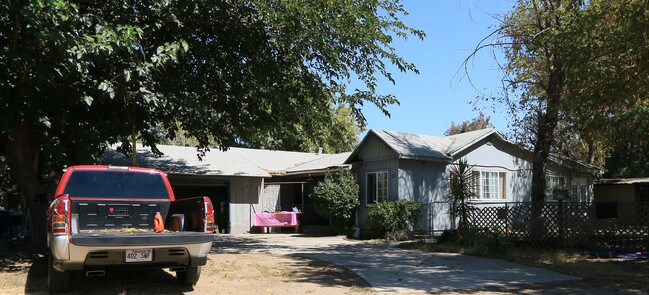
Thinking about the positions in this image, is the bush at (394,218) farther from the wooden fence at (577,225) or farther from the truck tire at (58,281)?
the truck tire at (58,281)

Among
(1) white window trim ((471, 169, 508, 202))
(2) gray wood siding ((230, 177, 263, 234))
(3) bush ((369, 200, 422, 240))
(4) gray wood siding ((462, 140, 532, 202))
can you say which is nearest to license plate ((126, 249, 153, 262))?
(3) bush ((369, 200, 422, 240))

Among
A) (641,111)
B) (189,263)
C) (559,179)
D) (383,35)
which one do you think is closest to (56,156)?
(189,263)

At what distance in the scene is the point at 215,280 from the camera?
9.41 meters

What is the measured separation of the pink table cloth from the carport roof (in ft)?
5.66

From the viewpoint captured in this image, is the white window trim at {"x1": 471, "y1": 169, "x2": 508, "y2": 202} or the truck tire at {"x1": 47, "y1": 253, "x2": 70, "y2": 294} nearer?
the truck tire at {"x1": 47, "y1": 253, "x2": 70, "y2": 294}

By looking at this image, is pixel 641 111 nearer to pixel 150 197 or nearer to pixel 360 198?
pixel 150 197

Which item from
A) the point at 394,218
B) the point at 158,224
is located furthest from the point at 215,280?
the point at 394,218

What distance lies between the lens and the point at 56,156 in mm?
11406

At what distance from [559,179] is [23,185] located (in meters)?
20.3

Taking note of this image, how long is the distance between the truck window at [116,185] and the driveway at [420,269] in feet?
13.2

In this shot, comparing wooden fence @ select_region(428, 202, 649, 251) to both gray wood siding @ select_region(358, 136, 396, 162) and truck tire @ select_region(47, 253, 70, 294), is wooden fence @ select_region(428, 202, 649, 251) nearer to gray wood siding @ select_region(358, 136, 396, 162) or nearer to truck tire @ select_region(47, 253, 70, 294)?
gray wood siding @ select_region(358, 136, 396, 162)

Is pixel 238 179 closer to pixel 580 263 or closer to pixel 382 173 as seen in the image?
pixel 382 173

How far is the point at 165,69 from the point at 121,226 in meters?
3.49

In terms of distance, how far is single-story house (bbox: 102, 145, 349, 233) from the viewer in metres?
21.1
